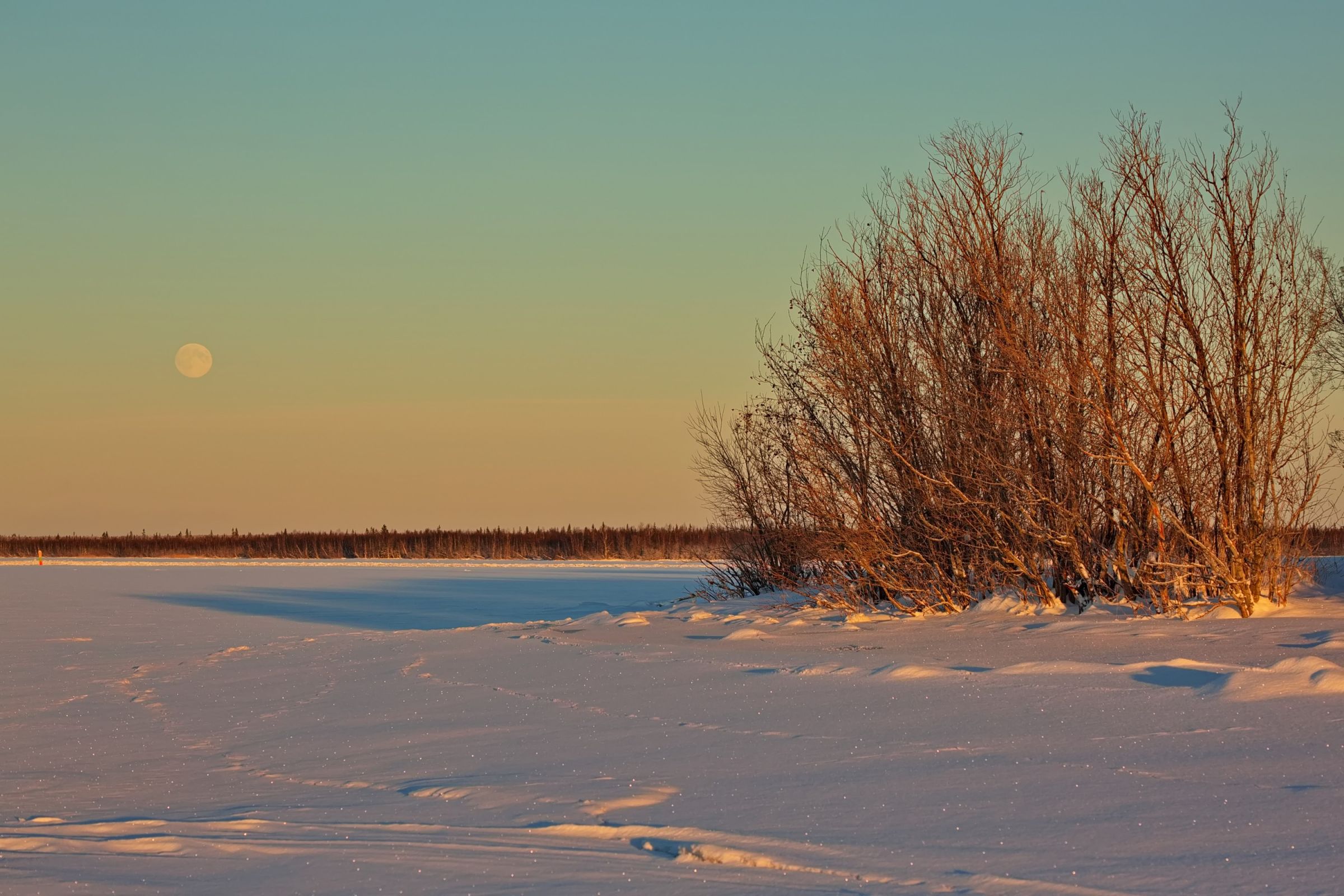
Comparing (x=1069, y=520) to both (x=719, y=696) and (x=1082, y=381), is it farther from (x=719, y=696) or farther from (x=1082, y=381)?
(x=719, y=696)

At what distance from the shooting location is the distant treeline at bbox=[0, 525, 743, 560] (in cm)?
3659

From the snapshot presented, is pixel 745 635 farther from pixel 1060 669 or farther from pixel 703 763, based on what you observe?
pixel 703 763

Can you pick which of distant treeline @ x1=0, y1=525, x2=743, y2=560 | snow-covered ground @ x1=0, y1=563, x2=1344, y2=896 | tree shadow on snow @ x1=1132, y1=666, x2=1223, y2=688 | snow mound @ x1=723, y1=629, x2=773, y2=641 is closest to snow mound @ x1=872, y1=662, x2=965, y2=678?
snow-covered ground @ x1=0, y1=563, x2=1344, y2=896

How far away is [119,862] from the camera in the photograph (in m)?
4.01

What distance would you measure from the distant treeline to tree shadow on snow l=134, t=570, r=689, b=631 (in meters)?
8.96

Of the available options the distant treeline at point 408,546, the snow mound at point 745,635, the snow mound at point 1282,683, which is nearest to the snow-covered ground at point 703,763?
the snow mound at point 1282,683

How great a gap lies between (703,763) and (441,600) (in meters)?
14.9

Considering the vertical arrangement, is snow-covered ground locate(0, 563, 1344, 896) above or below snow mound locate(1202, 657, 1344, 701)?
below

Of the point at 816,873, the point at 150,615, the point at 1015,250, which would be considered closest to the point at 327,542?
the point at 150,615

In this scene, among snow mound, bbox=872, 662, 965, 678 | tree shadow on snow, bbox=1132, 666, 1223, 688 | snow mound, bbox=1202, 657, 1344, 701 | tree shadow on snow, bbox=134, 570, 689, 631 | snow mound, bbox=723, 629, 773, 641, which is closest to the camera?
snow mound, bbox=1202, 657, 1344, 701

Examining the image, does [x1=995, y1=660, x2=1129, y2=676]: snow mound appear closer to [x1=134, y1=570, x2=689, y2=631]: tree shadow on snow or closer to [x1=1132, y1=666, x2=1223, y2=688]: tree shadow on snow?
[x1=1132, y1=666, x2=1223, y2=688]: tree shadow on snow

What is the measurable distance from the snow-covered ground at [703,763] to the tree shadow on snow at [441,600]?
476 cm

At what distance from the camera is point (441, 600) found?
19.8 meters

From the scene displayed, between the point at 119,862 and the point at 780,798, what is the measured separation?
227cm
